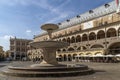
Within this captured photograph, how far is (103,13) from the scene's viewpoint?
197 feet

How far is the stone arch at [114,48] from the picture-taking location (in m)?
51.2

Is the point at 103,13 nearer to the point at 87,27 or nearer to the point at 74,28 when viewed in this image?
the point at 87,27

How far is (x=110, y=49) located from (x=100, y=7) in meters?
16.7

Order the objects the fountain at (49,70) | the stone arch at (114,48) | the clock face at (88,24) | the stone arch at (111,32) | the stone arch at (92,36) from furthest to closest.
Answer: the clock face at (88,24) < the stone arch at (92,36) < the stone arch at (111,32) < the stone arch at (114,48) < the fountain at (49,70)

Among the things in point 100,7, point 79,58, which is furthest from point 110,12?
point 79,58

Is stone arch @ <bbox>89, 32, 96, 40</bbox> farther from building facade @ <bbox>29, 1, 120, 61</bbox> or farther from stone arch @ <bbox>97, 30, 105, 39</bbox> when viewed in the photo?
stone arch @ <bbox>97, 30, 105, 39</bbox>

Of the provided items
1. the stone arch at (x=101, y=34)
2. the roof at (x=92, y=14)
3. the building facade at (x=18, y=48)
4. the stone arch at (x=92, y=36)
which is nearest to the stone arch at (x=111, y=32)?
the stone arch at (x=101, y=34)

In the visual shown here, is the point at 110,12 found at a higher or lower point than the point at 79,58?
higher

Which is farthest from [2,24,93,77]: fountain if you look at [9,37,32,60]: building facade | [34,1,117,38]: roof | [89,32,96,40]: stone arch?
[9,37,32,60]: building facade

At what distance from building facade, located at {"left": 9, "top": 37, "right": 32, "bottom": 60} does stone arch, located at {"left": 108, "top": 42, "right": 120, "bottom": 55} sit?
75.1 metres

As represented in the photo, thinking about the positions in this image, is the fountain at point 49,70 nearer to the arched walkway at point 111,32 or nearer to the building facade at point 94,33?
the building facade at point 94,33

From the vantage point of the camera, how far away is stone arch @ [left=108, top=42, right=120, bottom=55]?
5119 centimetres

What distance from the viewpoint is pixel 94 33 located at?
6009 centimetres

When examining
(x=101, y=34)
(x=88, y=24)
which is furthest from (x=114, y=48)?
(x=88, y=24)
